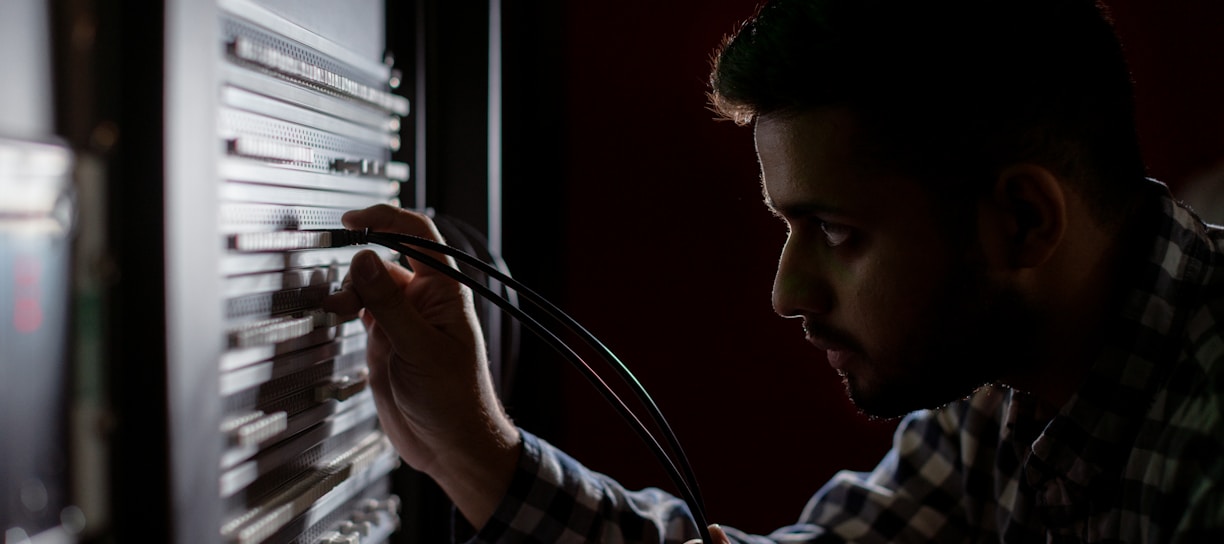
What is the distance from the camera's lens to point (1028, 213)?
87 cm

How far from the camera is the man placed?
2.74 ft

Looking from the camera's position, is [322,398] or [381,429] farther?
[381,429]

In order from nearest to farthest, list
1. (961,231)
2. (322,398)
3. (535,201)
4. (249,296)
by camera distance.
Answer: (249,296) < (322,398) < (961,231) < (535,201)

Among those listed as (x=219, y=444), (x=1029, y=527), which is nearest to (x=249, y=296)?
(x=219, y=444)

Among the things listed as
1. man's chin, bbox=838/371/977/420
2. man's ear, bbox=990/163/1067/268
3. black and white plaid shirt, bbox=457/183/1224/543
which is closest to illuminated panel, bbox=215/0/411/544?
black and white plaid shirt, bbox=457/183/1224/543

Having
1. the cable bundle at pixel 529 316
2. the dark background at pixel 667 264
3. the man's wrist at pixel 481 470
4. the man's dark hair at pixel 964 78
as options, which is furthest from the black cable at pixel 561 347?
the dark background at pixel 667 264

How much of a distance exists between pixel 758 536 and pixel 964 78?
691 mm

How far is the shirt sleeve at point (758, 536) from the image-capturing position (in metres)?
1.03

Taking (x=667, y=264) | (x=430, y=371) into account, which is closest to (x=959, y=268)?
(x=430, y=371)

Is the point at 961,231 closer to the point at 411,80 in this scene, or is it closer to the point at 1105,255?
the point at 1105,255

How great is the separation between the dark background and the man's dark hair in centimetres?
82

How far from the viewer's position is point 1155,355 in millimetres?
891

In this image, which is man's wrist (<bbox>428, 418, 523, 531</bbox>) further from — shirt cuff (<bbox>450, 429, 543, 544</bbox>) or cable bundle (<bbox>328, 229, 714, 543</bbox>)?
cable bundle (<bbox>328, 229, 714, 543</bbox>)

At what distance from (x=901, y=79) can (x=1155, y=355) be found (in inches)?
15.6
